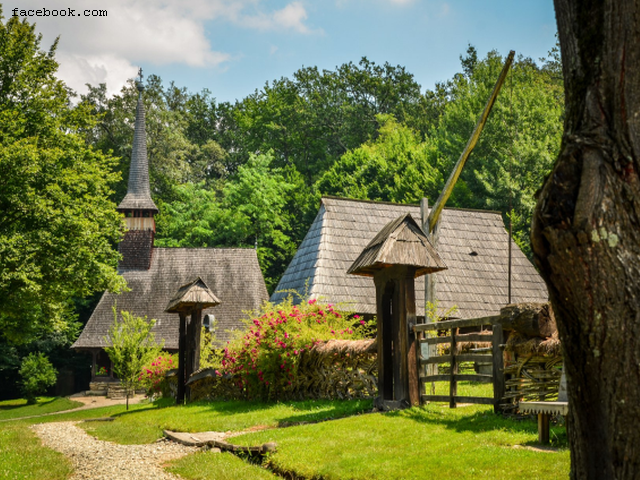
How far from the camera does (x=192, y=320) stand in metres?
16.6

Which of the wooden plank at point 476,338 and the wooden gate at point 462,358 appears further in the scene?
the wooden plank at point 476,338

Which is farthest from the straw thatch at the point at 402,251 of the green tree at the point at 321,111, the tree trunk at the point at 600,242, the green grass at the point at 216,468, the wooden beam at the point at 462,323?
the green tree at the point at 321,111

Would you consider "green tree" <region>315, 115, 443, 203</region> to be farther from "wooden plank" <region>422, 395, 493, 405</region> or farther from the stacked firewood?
the stacked firewood

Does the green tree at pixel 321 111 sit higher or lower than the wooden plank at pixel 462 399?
Result: higher

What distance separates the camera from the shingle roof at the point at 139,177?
117ft

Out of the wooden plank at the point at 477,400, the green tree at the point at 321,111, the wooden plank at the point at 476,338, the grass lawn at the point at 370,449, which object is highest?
the green tree at the point at 321,111

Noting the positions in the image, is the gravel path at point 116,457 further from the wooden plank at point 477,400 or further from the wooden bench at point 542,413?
the wooden bench at point 542,413

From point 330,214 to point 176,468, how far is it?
15422mm

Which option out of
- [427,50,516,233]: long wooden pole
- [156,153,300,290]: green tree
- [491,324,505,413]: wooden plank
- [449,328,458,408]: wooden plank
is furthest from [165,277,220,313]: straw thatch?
[156,153,300,290]: green tree

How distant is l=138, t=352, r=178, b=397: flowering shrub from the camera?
1998 cm

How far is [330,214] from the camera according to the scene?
74.6ft

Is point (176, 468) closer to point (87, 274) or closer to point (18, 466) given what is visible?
point (18, 466)

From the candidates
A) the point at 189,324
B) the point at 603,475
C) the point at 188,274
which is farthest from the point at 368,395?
the point at 188,274

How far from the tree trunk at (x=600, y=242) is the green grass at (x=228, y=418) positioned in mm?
7094
